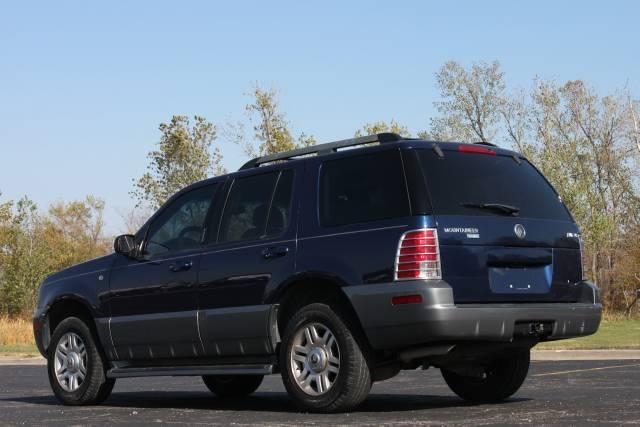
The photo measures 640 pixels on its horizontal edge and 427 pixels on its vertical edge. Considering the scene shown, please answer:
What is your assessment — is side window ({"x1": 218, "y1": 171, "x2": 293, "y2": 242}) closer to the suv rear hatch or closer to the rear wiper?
the suv rear hatch

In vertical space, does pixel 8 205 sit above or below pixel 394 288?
above

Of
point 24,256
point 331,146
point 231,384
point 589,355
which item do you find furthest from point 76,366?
Result: point 24,256

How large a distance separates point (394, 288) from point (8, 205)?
50375 mm

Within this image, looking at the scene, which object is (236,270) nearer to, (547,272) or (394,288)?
(394,288)

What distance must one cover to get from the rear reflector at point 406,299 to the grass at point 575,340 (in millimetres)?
12269

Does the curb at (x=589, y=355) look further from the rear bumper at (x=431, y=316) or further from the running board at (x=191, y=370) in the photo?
the rear bumper at (x=431, y=316)

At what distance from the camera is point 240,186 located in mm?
9734

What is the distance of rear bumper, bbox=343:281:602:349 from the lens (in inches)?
309

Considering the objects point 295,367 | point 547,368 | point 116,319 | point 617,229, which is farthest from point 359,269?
point 617,229

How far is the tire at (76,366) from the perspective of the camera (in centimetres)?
1041

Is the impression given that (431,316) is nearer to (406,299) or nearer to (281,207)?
(406,299)

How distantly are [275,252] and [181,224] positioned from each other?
1.56 metres

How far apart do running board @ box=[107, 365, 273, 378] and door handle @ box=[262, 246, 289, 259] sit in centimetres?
92

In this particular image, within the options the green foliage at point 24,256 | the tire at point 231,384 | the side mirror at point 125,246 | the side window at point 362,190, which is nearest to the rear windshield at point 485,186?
the side window at point 362,190
